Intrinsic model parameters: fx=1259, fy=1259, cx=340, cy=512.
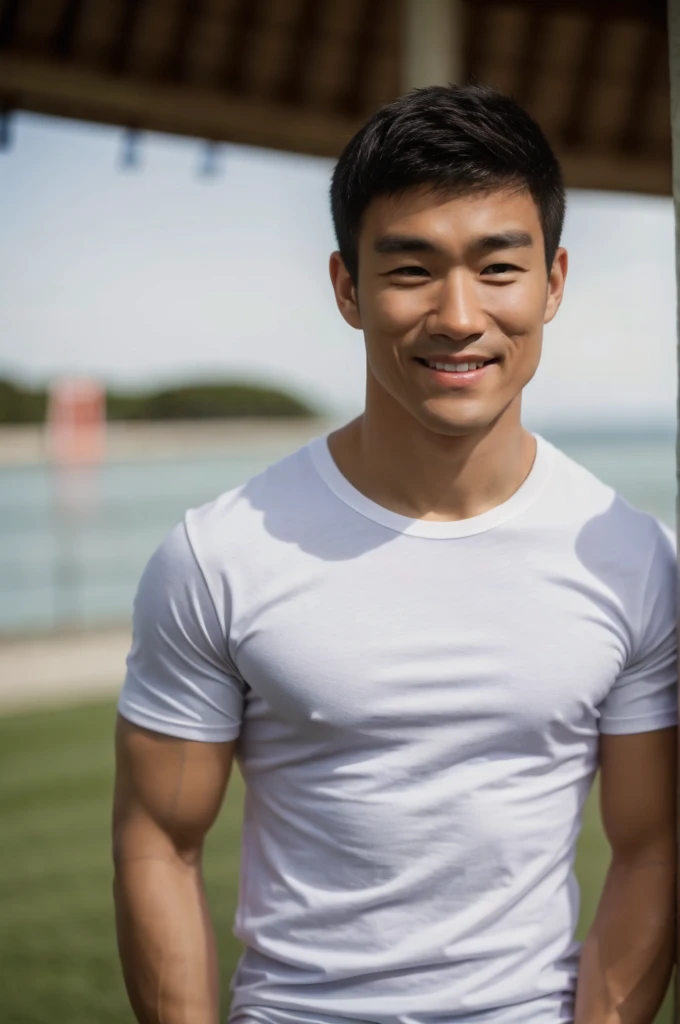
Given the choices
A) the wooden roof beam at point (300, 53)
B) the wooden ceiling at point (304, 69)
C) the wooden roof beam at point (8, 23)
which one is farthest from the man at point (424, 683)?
the wooden roof beam at point (300, 53)

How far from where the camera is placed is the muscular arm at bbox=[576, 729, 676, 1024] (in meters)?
1.33

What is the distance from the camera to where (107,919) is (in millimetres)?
3111

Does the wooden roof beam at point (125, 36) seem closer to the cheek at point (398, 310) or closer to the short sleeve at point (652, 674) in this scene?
the cheek at point (398, 310)

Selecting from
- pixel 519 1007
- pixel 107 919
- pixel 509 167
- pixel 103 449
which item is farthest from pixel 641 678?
pixel 103 449

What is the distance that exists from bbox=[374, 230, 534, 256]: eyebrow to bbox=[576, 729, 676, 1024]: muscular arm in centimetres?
53

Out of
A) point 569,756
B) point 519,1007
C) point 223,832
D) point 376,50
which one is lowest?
point 223,832

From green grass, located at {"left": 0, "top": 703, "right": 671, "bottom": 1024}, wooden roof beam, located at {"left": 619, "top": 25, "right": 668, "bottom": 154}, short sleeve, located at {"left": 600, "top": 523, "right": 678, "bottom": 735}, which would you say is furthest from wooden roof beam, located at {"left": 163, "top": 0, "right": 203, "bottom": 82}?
short sleeve, located at {"left": 600, "top": 523, "right": 678, "bottom": 735}

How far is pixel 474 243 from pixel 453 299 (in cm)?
6

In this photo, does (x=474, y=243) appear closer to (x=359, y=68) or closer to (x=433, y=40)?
(x=433, y=40)

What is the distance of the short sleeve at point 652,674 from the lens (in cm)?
134

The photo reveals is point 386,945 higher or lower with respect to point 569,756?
lower

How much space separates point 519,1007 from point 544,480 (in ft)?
1.83

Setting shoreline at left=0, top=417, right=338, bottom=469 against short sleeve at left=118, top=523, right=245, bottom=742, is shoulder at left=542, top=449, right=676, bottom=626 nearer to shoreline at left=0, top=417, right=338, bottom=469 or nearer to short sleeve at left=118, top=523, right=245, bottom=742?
short sleeve at left=118, top=523, right=245, bottom=742

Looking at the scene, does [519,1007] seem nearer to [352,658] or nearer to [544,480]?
[352,658]
